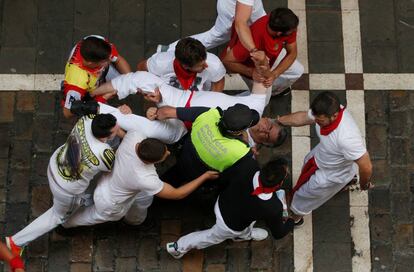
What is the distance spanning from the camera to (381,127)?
7449 mm

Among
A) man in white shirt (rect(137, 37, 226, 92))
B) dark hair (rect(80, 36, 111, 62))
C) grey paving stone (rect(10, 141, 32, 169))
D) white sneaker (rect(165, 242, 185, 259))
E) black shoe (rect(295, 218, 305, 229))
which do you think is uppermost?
dark hair (rect(80, 36, 111, 62))

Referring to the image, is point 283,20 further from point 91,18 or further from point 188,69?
point 91,18

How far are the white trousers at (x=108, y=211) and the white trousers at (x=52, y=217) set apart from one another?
0.12 meters

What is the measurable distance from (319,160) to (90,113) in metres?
2.23

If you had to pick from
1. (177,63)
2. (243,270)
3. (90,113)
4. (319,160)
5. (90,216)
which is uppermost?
(177,63)

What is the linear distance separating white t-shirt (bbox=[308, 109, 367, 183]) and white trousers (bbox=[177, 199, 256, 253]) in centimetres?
95

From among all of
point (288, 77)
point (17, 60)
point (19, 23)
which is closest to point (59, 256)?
point (17, 60)

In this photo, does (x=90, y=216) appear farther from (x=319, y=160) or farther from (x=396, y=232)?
(x=396, y=232)

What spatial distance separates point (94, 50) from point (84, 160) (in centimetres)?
105

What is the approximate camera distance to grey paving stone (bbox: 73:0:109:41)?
311 inches

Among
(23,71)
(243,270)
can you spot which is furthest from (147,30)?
(243,270)

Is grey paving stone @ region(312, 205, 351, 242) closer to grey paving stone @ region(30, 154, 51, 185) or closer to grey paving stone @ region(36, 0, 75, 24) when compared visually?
grey paving stone @ region(30, 154, 51, 185)

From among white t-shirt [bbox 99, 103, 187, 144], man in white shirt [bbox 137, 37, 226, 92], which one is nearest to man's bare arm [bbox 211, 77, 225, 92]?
man in white shirt [bbox 137, 37, 226, 92]

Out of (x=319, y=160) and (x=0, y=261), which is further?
(x=0, y=261)
